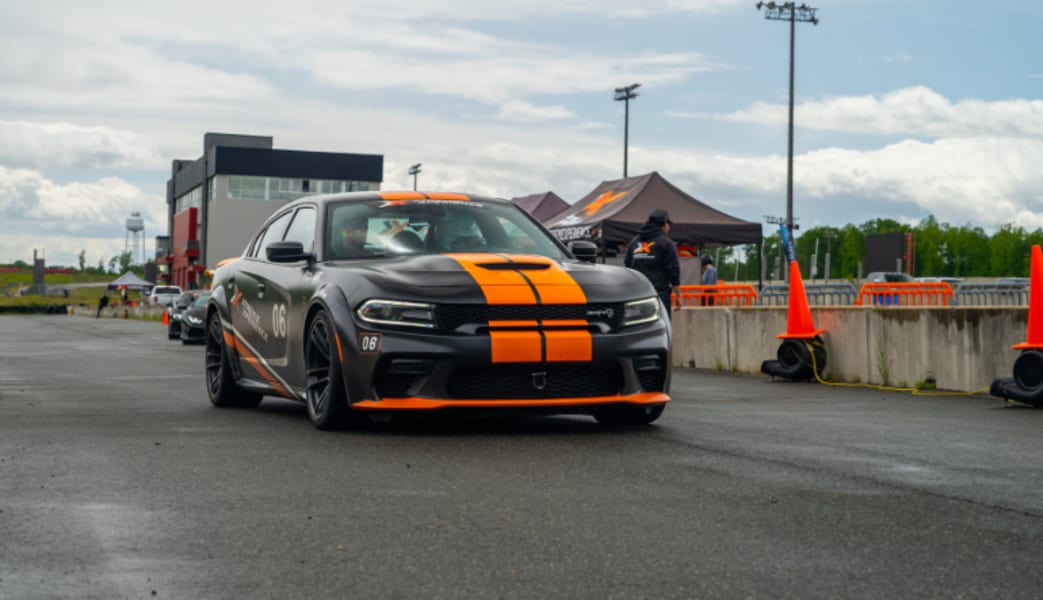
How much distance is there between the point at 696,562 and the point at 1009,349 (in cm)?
836

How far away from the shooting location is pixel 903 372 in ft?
42.9

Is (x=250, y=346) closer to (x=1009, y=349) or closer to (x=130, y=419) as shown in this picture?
(x=130, y=419)

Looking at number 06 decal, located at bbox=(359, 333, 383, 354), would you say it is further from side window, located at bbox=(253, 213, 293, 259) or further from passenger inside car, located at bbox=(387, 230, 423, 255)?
side window, located at bbox=(253, 213, 293, 259)

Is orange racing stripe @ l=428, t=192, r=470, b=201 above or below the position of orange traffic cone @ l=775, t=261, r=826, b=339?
above

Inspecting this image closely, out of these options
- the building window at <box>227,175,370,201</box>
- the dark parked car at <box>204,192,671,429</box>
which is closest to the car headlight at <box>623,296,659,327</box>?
the dark parked car at <box>204,192,671,429</box>

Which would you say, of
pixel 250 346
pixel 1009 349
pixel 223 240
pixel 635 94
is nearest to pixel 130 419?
pixel 250 346

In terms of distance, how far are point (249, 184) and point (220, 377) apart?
326 ft

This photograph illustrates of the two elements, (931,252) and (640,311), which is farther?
(931,252)

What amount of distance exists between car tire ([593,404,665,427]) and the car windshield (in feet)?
3.51

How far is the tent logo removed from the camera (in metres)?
29.1

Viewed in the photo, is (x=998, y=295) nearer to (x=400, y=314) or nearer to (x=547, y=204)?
(x=400, y=314)

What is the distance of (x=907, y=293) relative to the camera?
660 inches

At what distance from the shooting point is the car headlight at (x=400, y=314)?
7.55 metres

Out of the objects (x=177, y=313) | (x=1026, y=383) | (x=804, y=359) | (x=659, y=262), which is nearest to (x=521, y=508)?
(x=1026, y=383)
